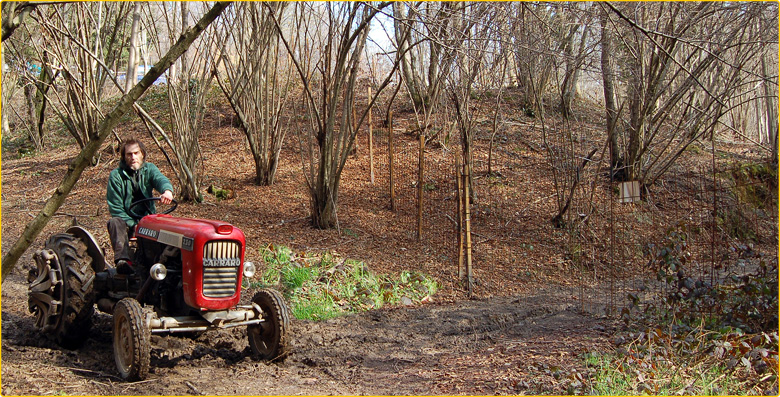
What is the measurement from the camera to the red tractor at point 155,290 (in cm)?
454

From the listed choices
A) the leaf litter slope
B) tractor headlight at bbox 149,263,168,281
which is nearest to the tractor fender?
the leaf litter slope

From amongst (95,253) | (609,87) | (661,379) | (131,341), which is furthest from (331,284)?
(609,87)

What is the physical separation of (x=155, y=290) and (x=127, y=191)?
1.00m

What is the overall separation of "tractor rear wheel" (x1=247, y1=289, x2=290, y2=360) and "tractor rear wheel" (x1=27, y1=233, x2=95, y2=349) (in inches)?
58.6

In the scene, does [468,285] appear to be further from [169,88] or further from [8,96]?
[8,96]

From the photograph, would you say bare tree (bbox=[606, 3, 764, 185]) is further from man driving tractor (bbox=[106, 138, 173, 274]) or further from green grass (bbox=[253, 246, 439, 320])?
man driving tractor (bbox=[106, 138, 173, 274])

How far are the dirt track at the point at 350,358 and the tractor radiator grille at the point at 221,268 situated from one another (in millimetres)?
673

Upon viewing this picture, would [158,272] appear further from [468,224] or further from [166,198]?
[468,224]

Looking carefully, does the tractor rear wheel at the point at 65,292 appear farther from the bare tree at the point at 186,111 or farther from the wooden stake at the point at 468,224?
the bare tree at the point at 186,111

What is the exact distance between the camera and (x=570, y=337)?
220 inches

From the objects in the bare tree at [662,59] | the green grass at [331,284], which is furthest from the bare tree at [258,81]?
the bare tree at [662,59]

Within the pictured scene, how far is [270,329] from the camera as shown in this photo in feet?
16.5

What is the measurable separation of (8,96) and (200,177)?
11.7 metres

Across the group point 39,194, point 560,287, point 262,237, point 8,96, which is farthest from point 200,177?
point 8,96
